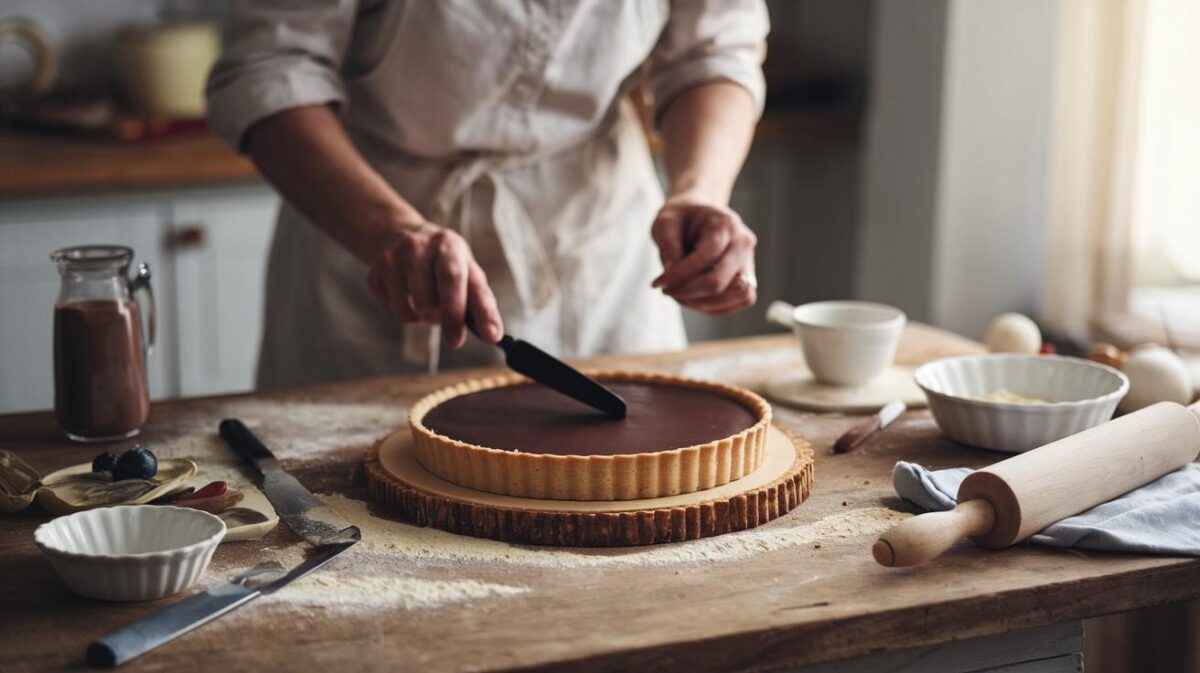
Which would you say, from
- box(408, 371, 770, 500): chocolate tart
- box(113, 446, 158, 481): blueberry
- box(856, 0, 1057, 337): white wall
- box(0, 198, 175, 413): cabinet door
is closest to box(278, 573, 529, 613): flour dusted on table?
box(408, 371, 770, 500): chocolate tart

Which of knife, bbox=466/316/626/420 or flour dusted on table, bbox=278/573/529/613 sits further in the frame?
knife, bbox=466/316/626/420

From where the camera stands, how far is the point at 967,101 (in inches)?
101

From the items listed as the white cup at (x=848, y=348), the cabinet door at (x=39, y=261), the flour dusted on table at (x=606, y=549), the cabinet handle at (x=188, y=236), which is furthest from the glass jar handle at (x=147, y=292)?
the cabinet handle at (x=188, y=236)

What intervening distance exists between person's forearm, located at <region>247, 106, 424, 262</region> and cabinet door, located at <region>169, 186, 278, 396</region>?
1192 millimetres

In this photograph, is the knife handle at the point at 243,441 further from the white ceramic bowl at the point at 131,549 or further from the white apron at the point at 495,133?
the white apron at the point at 495,133

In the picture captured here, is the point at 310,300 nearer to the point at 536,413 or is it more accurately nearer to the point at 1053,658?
the point at 536,413

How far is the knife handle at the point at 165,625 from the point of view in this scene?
2.67ft

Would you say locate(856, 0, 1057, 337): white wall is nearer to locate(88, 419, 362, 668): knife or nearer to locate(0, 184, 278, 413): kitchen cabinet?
locate(0, 184, 278, 413): kitchen cabinet

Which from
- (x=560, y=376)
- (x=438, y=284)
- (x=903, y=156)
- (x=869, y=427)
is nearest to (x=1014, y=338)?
(x=869, y=427)

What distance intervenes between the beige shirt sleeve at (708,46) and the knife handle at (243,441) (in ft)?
2.46

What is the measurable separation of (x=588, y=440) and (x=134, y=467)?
0.39 metres

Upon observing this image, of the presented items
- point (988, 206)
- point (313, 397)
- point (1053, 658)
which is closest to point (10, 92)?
point (313, 397)

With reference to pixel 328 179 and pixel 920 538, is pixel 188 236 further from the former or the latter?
pixel 920 538

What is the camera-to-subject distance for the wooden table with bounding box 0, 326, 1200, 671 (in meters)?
0.84
